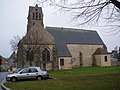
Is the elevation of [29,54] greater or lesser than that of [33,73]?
greater

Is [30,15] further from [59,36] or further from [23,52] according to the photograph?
[23,52]

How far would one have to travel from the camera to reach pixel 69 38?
71812 mm

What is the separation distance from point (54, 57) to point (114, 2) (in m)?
51.8

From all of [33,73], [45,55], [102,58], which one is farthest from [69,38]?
[33,73]

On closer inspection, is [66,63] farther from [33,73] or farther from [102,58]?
[33,73]

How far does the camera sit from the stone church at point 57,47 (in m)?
58.5

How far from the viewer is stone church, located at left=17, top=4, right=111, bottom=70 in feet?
192

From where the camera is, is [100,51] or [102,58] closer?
[102,58]

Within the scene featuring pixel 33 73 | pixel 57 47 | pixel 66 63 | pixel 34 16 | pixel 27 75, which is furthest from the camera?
pixel 34 16

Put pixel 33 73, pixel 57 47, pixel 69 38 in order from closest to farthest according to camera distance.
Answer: pixel 33 73 → pixel 57 47 → pixel 69 38

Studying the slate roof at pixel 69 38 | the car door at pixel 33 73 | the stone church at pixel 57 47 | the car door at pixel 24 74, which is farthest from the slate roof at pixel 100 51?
the car door at pixel 24 74

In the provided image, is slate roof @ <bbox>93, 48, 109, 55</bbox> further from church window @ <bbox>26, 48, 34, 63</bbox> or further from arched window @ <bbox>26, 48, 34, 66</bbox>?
church window @ <bbox>26, 48, 34, 63</bbox>

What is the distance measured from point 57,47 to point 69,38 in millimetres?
7573

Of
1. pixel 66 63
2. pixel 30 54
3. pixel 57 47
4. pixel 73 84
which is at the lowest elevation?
pixel 73 84
